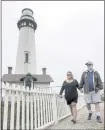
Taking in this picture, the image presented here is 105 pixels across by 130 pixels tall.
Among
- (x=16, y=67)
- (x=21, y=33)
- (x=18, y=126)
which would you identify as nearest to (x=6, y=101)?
(x=18, y=126)

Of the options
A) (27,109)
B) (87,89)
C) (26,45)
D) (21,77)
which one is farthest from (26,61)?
(27,109)

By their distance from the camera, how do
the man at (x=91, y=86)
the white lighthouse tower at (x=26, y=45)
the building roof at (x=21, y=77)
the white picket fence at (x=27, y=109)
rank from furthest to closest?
the white lighthouse tower at (x=26, y=45) → the building roof at (x=21, y=77) → the man at (x=91, y=86) → the white picket fence at (x=27, y=109)

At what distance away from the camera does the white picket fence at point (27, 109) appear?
3850 millimetres

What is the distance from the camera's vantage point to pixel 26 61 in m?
26.7

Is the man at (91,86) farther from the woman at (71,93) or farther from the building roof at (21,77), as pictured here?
the building roof at (21,77)

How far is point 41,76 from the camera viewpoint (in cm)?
2714

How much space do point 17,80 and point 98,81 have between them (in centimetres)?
2093

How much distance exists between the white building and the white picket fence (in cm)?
1824

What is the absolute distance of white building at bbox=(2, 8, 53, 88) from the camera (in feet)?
83.4

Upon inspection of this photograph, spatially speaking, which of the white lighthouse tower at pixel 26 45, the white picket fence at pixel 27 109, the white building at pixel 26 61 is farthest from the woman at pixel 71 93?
the white lighthouse tower at pixel 26 45

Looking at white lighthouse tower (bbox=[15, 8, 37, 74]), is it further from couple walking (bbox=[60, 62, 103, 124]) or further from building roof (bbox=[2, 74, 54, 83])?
couple walking (bbox=[60, 62, 103, 124])

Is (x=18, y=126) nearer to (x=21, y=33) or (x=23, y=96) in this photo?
(x=23, y=96)

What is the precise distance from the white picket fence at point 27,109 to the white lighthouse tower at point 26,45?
2081cm

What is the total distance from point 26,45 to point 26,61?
9.12 feet
